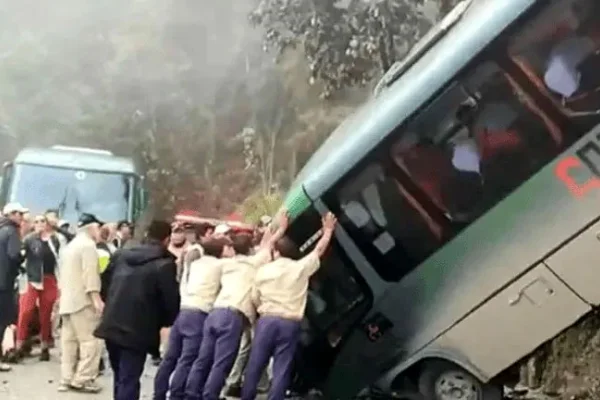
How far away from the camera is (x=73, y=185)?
70.2 ft

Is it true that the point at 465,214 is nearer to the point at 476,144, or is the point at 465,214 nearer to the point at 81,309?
the point at 476,144

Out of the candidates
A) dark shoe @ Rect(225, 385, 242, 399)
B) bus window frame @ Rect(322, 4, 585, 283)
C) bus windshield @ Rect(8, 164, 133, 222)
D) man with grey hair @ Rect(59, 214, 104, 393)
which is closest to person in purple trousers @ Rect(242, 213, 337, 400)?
bus window frame @ Rect(322, 4, 585, 283)

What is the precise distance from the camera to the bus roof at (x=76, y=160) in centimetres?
2175

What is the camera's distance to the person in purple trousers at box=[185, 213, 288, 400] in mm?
9477

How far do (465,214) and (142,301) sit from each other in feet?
8.46

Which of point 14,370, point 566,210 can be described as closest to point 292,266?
point 566,210

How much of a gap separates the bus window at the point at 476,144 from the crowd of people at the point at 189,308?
2.96 ft

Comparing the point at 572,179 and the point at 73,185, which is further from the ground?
the point at 73,185

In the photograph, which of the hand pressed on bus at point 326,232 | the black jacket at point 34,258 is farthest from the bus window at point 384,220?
the black jacket at point 34,258

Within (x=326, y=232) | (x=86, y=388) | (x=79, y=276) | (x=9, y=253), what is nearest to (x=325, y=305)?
(x=326, y=232)

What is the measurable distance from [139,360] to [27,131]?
131 feet

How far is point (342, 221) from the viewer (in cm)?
999

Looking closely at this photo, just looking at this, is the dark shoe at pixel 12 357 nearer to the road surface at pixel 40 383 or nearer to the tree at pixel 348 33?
the road surface at pixel 40 383

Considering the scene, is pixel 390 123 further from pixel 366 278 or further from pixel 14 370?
pixel 14 370
